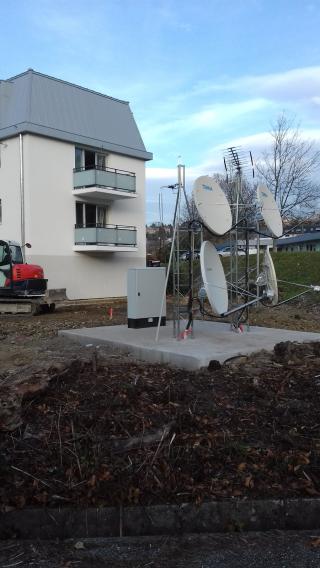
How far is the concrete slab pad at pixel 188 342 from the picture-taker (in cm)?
828

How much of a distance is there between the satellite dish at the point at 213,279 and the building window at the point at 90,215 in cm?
1933

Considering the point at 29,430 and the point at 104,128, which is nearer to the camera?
the point at 29,430

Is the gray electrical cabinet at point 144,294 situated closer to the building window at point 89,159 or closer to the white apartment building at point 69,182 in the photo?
the white apartment building at point 69,182

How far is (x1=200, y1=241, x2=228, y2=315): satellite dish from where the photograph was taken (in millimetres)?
9281

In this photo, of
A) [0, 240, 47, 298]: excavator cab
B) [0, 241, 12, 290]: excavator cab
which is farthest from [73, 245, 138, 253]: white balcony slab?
[0, 241, 12, 290]: excavator cab

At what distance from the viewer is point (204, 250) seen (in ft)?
31.4

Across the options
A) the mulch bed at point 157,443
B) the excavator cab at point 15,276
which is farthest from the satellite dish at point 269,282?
the excavator cab at point 15,276

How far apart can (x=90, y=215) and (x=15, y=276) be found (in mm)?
9707

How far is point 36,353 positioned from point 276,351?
14.8 ft

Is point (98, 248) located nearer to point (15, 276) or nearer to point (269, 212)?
point (15, 276)

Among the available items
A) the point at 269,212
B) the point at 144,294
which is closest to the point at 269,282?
the point at 269,212

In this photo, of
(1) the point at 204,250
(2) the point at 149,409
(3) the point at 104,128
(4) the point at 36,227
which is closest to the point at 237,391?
(2) the point at 149,409

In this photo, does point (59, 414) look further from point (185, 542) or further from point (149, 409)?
point (185, 542)

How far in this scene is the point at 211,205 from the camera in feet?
31.7
